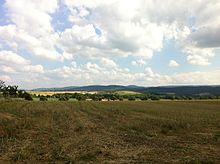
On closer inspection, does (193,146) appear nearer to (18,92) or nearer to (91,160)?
(91,160)

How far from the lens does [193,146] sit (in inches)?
736

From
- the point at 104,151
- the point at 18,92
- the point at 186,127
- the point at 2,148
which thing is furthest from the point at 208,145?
the point at 18,92

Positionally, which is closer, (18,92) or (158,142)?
(158,142)

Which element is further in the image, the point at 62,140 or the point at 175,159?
the point at 62,140

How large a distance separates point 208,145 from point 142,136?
512cm

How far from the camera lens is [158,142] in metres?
20.2


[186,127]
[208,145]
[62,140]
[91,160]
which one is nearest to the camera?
[91,160]

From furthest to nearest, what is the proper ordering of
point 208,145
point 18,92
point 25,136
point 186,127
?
point 18,92 → point 186,127 → point 25,136 → point 208,145

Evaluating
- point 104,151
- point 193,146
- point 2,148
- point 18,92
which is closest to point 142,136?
point 193,146

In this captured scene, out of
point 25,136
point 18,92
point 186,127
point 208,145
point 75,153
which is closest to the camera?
point 75,153

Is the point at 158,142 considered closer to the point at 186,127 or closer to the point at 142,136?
the point at 142,136

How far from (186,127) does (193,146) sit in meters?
10.3

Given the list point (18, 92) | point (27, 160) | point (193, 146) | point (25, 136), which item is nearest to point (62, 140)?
point (25, 136)

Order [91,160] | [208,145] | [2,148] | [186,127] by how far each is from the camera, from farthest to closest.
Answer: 1. [186,127]
2. [208,145]
3. [2,148]
4. [91,160]
